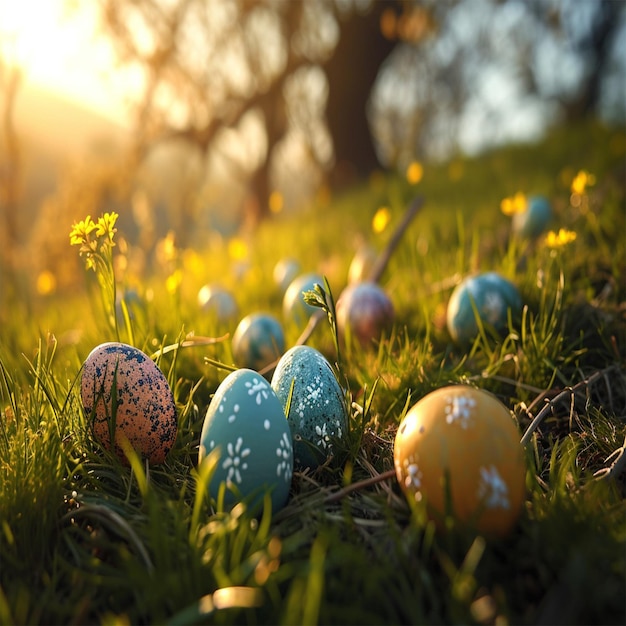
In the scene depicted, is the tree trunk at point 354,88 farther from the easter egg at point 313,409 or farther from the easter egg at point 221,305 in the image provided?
the easter egg at point 313,409

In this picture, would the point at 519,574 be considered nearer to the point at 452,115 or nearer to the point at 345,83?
the point at 345,83

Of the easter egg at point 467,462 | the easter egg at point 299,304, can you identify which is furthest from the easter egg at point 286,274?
the easter egg at point 467,462

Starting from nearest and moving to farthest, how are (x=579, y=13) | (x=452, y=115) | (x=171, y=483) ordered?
1. (x=171, y=483)
2. (x=579, y=13)
3. (x=452, y=115)

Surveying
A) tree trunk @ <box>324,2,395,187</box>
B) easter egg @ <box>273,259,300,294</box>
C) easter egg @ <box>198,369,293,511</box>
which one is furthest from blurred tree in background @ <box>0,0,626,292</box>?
easter egg @ <box>198,369,293,511</box>

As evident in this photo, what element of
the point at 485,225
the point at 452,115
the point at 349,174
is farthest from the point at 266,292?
the point at 452,115

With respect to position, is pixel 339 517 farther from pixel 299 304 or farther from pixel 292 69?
pixel 292 69
